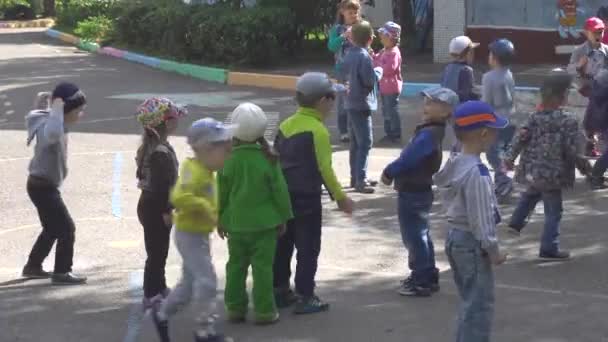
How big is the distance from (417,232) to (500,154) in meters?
3.27

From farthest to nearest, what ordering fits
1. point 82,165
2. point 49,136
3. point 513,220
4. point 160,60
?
point 160,60, point 82,165, point 513,220, point 49,136

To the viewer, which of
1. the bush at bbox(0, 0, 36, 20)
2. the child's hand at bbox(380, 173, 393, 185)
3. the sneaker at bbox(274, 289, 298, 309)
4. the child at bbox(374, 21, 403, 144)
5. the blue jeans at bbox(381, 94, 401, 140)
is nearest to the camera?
the child's hand at bbox(380, 173, 393, 185)

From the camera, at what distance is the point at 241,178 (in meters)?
6.85

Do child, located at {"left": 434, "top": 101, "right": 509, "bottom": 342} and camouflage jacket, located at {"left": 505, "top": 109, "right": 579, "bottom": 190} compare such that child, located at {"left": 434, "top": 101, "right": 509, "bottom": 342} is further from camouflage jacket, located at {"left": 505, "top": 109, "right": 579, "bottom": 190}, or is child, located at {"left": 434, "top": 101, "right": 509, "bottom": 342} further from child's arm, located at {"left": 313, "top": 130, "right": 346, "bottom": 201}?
camouflage jacket, located at {"left": 505, "top": 109, "right": 579, "bottom": 190}

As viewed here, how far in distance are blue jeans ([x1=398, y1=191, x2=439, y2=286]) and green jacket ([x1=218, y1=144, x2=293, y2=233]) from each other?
39.0 inches

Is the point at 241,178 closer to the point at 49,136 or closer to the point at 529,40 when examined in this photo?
the point at 49,136

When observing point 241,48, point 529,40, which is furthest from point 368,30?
point 241,48

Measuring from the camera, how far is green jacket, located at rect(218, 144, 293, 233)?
269 inches

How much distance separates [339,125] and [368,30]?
280 cm

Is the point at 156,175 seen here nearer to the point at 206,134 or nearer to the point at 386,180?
the point at 206,134

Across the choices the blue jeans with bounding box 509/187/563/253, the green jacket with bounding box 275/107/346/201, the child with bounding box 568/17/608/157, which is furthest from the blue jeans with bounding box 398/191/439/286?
the child with bounding box 568/17/608/157

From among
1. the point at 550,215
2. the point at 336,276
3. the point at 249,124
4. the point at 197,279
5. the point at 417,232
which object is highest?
the point at 249,124

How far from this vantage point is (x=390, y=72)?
523 inches

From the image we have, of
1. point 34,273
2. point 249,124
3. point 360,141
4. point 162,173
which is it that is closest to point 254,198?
point 249,124
